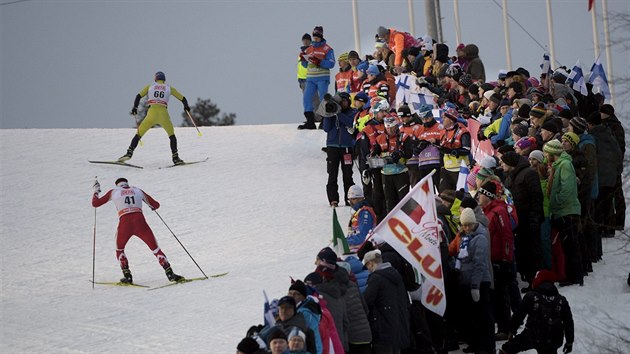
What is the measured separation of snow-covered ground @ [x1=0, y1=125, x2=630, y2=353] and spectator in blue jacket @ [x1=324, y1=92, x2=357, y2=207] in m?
0.75

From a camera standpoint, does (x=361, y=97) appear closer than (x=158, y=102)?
Yes

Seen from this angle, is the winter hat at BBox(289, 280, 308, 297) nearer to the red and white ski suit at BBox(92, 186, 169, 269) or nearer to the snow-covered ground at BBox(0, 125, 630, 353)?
the snow-covered ground at BBox(0, 125, 630, 353)

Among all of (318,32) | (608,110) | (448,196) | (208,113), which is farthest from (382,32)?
(208,113)

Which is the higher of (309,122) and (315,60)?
(315,60)

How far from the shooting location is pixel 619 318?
17.6m

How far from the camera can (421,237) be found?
53.5 feet

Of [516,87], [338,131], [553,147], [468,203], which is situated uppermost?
[516,87]

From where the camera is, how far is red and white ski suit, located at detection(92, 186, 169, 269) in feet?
72.1

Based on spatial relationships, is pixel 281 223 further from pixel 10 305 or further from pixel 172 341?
pixel 172 341

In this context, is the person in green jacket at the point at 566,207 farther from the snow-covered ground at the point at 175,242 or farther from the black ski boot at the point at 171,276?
the black ski boot at the point at 171,276

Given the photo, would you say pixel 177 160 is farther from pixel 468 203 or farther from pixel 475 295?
pixel 475 295

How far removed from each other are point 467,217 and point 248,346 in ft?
15.5

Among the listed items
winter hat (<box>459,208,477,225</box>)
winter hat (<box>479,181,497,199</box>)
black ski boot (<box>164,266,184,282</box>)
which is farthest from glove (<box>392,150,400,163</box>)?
winter hat (<box>459,208,477,225</box>)

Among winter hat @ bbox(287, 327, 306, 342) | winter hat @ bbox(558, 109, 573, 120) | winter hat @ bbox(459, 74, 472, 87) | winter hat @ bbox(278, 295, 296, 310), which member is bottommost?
winter hat @ bbox(287, 327, 306, 342)
